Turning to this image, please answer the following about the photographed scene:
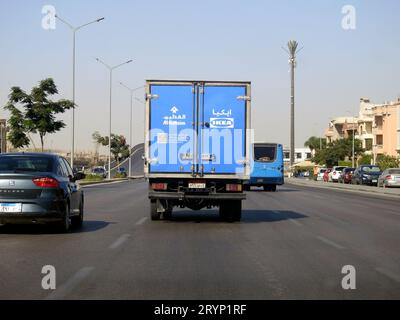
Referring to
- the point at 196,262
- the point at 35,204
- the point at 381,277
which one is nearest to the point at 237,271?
the point at 196,262

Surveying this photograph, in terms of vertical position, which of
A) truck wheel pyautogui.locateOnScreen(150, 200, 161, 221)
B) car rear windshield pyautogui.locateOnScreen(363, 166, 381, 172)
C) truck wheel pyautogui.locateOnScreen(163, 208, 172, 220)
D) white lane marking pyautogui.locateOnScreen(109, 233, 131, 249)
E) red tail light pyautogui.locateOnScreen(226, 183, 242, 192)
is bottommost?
white lane marking pyautogui.locateOnScreen(109, 233, 131, 249)

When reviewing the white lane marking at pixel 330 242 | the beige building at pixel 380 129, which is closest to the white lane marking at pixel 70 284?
the white lane marking at pixel 330 242

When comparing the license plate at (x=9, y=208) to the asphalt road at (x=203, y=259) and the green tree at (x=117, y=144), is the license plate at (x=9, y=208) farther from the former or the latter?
the green tree at (x=117, y=144)

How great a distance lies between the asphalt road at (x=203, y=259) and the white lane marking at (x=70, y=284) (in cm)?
1

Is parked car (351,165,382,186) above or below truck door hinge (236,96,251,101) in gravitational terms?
below

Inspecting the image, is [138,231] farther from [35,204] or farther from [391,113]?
[391,113]

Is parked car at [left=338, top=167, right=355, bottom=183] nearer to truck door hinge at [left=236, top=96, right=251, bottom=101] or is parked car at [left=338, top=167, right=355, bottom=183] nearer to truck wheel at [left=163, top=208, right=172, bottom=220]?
truck wheel at [left=163, top=208, right=172, bottom=220]

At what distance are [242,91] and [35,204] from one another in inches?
238

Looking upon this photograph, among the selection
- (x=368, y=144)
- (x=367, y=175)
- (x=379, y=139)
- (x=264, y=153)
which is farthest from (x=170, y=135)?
(x=368, y=144)

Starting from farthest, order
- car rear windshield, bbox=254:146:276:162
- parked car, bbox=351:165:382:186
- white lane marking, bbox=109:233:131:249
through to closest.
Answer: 1. parked car, bbox=351:165:382:186
2. car rear windshield, bbox=254:146:276:162
3. white lane marking, bbox=109:233:131:249

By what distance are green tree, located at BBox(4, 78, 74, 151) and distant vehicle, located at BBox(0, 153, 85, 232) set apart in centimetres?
3349

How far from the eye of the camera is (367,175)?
56.8 meters

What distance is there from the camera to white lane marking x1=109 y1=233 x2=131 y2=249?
13.2 meters

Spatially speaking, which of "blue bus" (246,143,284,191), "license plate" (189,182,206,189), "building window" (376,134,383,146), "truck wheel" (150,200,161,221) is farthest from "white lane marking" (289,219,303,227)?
"building window" (376,134,383,146)
